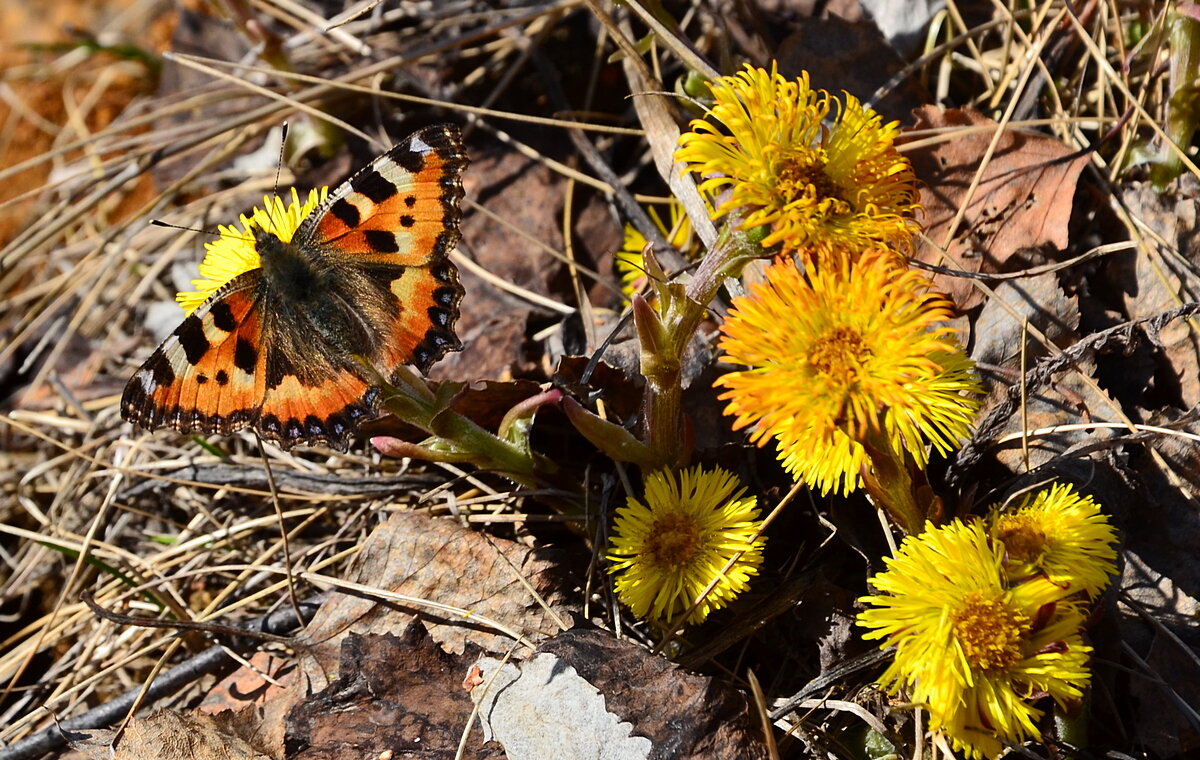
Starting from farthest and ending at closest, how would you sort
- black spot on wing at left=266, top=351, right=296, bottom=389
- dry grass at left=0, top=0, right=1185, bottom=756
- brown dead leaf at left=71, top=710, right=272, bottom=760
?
dry grass at left=0, top=0, right=1185, bottom=756 < black spot on wing at left=266, top=351, right=296, bottom=389 < brown dead leaf at left=71, top=710, right=272, bottom=760

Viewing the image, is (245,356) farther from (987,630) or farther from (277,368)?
(987,630)

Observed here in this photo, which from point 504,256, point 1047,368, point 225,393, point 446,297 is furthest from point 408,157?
point 1047,368

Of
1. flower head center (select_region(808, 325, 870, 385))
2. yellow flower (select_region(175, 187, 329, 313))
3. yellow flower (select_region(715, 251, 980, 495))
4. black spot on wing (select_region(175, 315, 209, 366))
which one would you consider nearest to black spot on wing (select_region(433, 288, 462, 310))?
yellow flower (select_region(175, 187, 329, 313))

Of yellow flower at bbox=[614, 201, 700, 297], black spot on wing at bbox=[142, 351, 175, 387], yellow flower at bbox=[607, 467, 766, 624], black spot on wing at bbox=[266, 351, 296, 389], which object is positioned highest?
black spot on wing at bbox=[142, 351, 175, 387]

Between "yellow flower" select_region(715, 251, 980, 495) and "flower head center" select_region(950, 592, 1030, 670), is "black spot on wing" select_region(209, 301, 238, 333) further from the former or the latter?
"flower head center" select_region(950, 592, 1030, 670)

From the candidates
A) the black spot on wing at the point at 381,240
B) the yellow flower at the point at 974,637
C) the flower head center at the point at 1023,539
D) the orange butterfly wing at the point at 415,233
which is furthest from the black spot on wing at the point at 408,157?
the flower head center at the point at 1023,539

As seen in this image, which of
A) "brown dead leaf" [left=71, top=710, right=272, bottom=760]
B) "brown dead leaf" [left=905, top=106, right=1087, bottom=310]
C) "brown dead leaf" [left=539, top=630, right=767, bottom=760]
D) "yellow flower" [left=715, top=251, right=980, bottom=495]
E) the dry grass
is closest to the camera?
"yellow flower" [left=715, top=251, right=980, bottom=495]

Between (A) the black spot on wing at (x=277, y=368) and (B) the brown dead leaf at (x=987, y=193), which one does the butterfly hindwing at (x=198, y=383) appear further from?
(B) the brown dead leaf at (x=987, y=193)

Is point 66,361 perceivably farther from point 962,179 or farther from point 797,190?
point 962,179
